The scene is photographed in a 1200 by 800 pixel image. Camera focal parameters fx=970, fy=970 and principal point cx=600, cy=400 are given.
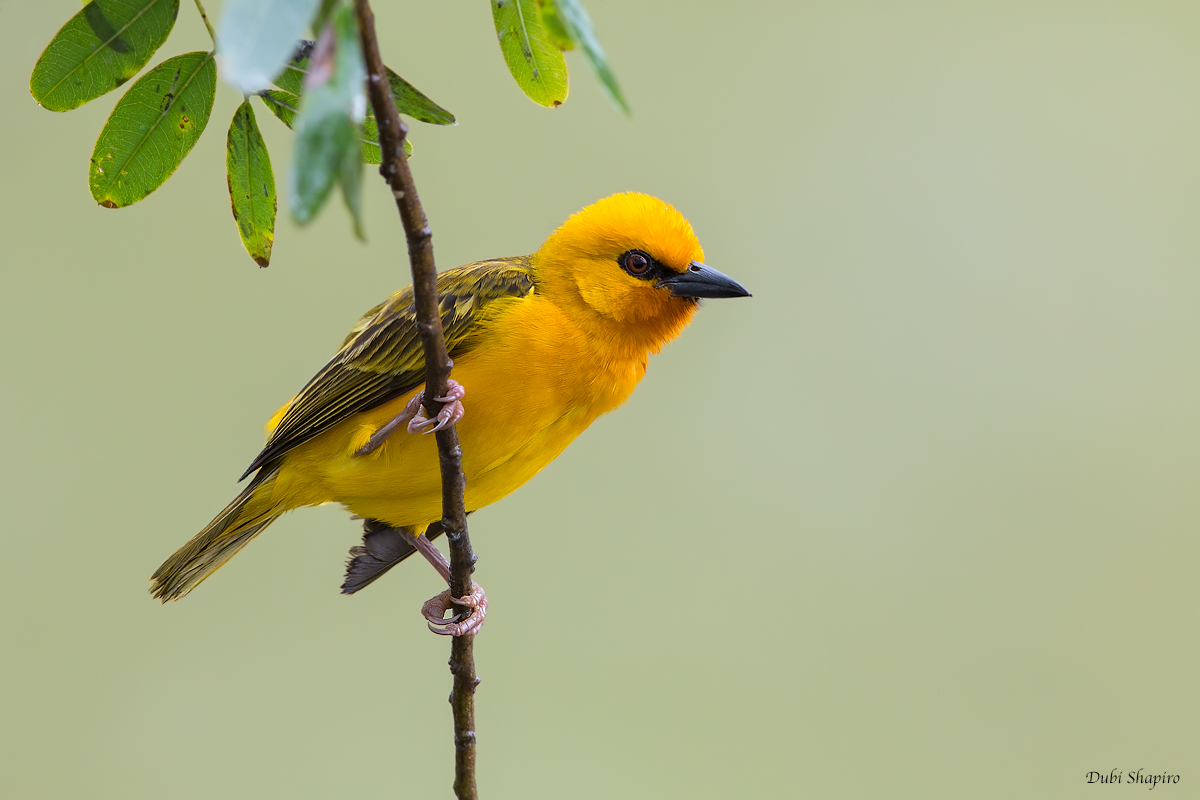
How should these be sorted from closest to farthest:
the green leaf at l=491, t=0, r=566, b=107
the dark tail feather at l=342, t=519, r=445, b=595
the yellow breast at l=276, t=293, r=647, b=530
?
the green leaf at l=491, t=0, r=566, b=107 < the yellow breast at l=276, t=293, r=647, b=530 < the dark tail feather at l=342, t=519, r=445, b=595

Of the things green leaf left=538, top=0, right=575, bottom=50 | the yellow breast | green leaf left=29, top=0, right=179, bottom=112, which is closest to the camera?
green leaf left=538, top=0, right=575, bottom=50

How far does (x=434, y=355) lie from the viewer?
5.63 feet

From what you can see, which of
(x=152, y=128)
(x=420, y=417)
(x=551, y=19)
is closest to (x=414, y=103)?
(x=152, y=128)

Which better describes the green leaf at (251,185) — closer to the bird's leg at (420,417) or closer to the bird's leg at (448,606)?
the bird's leg at (420,417)

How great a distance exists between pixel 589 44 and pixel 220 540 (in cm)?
236

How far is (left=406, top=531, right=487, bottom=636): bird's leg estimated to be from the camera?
Result: 2451 mm

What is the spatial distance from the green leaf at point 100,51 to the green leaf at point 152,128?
0.08 meters

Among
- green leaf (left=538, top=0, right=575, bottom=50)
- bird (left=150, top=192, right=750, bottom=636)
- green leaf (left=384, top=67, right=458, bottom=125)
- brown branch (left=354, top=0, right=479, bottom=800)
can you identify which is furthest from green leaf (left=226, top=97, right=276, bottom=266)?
green leaf (left=538, top=0, right=575, bottom=50)

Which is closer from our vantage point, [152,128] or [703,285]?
[152,128]

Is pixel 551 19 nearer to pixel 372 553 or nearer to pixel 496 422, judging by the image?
pixel 496 422

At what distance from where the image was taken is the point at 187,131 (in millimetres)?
1822

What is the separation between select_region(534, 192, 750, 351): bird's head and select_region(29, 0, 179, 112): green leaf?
1293 millimetres

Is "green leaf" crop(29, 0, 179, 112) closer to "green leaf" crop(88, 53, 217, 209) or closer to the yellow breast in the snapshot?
"green leaf" crop(88, 53, 217, 209)

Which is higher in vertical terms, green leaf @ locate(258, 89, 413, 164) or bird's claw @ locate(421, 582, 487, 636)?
green leaf @ locate(258, 89, 413, 164)
